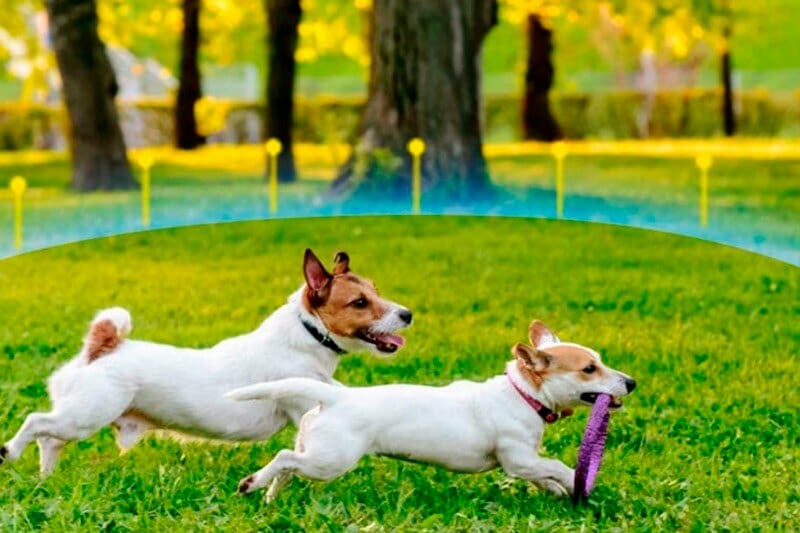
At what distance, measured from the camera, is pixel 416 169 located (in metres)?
15.1

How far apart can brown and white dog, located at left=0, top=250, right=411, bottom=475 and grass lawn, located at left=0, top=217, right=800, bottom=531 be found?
0.24 metres

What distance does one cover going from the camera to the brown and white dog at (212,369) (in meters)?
6.91

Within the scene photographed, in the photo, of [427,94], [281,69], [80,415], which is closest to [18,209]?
[281,69]

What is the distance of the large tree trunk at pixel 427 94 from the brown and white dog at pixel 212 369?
806 centimetres

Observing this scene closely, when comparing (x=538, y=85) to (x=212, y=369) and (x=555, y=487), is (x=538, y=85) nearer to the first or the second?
(x=212, y=369)

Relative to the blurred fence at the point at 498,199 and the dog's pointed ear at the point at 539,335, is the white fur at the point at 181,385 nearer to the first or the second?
the dog's pointed ear at the point at 539,335

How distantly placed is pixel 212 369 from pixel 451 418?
3.49 feet

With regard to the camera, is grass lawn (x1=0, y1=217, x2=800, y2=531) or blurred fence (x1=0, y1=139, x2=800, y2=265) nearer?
grass lawn (x1=0, y1=217, x2=800, y2=531)

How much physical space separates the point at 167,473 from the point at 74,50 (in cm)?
1007

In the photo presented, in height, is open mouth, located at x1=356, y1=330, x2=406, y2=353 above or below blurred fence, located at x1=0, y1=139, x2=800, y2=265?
above

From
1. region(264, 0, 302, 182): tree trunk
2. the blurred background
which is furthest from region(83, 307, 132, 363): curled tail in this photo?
region(264, 0, 302, 182): tree trunk

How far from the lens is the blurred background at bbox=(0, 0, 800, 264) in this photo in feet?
49.9

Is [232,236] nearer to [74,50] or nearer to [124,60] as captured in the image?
[74,50]

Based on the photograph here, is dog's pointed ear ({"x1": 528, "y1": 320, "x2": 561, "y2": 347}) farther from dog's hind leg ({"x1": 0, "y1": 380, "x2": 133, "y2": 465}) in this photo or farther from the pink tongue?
dog's hind leg ({"x1": 0, "y1": 380, "x2": 133, "y2": 465})
